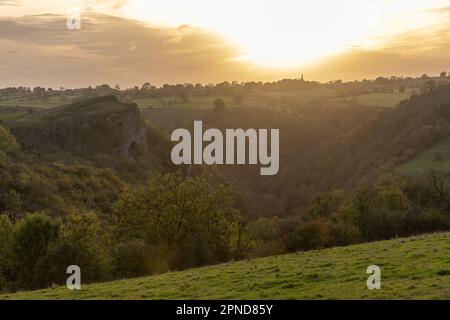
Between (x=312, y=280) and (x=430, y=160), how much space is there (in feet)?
352

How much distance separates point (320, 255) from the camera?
31.7m

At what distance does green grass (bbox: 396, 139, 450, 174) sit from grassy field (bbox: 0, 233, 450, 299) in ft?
289

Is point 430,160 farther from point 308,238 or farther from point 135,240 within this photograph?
point 135,240

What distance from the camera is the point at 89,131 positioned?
151000 millimetres

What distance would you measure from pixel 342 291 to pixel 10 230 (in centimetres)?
4095

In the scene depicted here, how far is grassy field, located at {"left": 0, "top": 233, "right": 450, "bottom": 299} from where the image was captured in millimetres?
19391

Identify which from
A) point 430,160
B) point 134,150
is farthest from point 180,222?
point 134,150

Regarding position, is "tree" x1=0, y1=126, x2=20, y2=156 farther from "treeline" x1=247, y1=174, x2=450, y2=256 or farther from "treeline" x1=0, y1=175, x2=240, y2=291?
"treeline" x1=247, y1=174, x2=450, y2=256


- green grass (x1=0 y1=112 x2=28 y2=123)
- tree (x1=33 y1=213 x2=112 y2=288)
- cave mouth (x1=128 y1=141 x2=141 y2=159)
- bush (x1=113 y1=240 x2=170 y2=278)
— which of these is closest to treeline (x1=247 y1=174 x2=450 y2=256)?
bush (x1=113 y1=240 x2=170 y2=278)

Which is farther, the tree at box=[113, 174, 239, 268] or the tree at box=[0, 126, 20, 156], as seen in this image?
the tree at box=[0, 126, 20, 156]

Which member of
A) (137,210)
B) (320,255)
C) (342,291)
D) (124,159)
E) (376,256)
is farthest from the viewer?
(124,159)

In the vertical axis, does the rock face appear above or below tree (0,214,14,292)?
above
